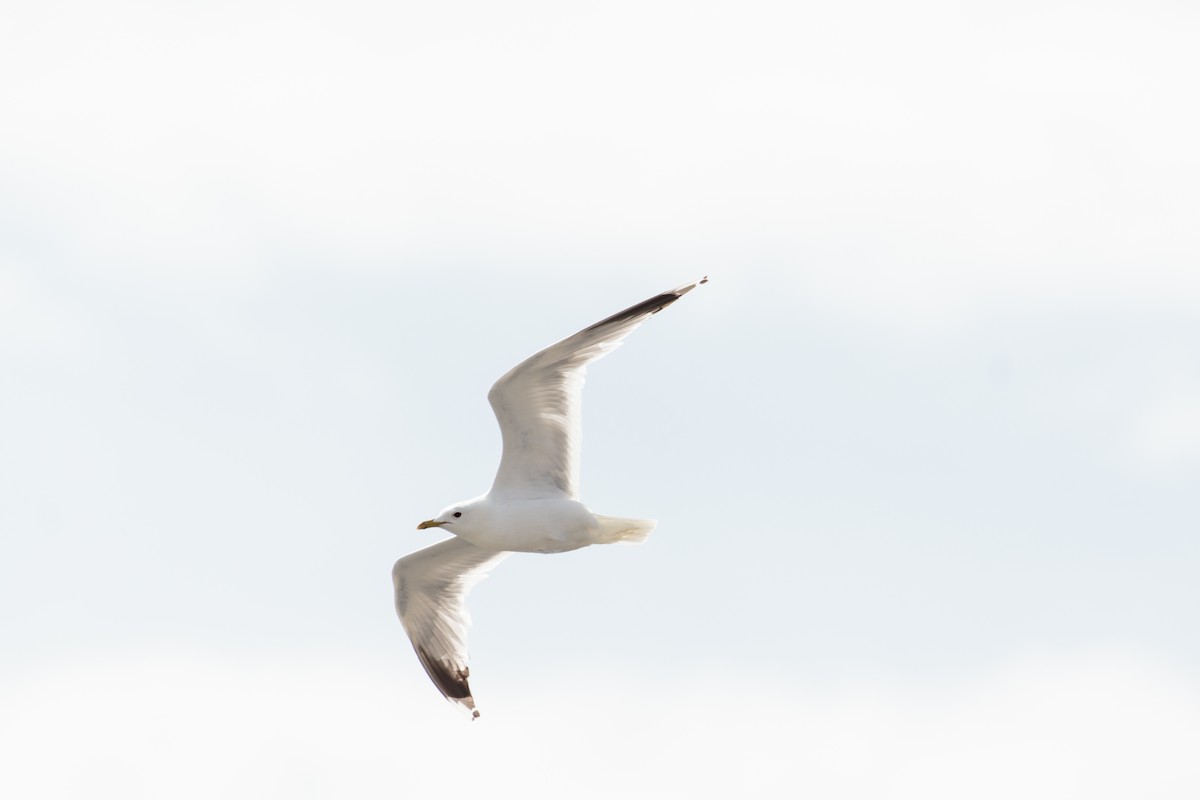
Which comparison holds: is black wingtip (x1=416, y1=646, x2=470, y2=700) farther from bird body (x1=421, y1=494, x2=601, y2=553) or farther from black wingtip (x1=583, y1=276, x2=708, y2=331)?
black wingtip (x1=583, y1=276, x2=708, y2=331)

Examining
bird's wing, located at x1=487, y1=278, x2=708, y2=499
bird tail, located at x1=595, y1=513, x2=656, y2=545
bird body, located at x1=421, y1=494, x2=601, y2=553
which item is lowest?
bird tail, located at x1=595, y1=513, x2=656, y2=545

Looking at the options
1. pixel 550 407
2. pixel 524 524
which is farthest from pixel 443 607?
pixel 550 407

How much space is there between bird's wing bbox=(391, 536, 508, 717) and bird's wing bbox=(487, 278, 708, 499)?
178cm

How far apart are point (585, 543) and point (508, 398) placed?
1434 mm

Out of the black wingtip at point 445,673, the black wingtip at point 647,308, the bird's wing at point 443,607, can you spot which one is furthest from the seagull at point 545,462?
the black wingtip at point 445,673

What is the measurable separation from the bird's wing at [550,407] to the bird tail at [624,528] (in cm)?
57

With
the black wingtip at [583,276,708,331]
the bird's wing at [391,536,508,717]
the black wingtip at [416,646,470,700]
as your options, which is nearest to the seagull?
the black wingtip at [583,276,708,331]

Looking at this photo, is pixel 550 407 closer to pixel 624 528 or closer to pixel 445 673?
pixel 624 528


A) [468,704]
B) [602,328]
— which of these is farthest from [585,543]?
[468,704]

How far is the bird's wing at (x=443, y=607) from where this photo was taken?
632 inches

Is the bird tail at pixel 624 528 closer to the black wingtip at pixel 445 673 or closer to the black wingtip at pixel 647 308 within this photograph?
the black wingtip at pixel 647 308

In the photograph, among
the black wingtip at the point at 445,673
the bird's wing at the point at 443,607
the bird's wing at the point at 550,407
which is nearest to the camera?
the bird's wing at the point at 550,407

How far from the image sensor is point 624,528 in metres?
14.0

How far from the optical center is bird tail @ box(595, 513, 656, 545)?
14016 mm
